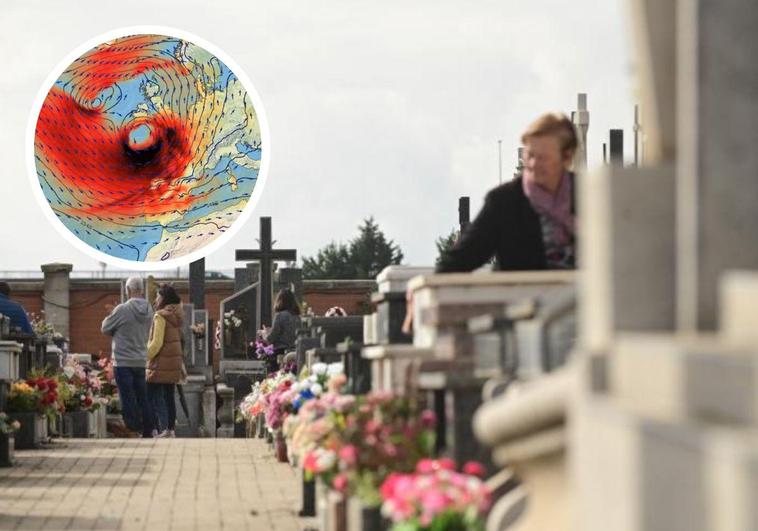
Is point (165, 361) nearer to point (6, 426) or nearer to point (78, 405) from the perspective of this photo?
point (78, 405)

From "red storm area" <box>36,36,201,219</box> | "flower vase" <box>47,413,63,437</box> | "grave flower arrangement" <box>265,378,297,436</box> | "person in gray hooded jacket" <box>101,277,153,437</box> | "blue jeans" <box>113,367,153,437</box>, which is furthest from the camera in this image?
"red storm area" <box>36,36,201,219</box>

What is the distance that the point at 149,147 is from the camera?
119 ft

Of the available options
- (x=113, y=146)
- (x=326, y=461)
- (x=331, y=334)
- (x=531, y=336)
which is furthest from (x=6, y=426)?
(x=113, y=146)

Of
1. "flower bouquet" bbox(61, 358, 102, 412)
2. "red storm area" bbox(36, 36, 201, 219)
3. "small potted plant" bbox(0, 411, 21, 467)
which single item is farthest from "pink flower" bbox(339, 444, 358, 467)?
"red storm area" bbox(36, 36, 201, 219)

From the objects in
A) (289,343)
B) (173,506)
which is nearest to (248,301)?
(289,343)

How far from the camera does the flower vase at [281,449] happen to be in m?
17.8

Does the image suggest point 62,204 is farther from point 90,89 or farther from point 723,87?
point 723,87

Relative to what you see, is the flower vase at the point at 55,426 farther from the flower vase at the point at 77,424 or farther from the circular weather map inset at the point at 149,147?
the circular weather map inset at the point at 149,147

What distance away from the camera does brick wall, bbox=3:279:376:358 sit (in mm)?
62656

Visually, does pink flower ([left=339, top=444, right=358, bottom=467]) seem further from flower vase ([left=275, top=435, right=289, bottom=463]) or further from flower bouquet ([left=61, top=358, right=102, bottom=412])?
flower bouquet ([left=61, top=358, right=102, bottom=412])

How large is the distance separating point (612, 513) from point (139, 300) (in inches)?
788

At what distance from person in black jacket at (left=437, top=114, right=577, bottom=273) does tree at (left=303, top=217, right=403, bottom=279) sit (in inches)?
3478

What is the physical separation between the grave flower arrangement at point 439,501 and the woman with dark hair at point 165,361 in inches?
671

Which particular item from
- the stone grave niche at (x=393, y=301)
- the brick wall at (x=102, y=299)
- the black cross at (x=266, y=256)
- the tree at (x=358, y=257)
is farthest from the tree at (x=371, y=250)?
the stone grave niche at (x=393, y=301)
